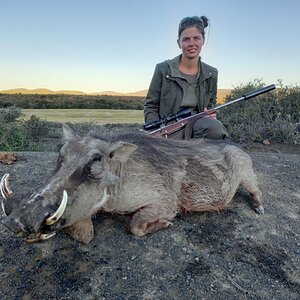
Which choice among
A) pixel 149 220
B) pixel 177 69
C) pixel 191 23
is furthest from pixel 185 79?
pixel 149 220

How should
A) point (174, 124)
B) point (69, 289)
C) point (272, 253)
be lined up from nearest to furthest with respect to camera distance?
point (69, 289)
point (272, 253)
point (174, 124)

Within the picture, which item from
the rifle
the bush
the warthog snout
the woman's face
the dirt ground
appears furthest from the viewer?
the bush

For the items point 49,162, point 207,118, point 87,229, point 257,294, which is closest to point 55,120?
point 49,162

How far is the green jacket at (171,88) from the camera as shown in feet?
19.7

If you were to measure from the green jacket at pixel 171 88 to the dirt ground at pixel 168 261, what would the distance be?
2.35m

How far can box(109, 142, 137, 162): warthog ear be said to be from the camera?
135 inches

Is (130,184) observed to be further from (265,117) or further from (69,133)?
(265,117)

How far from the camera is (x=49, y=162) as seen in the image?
633cm

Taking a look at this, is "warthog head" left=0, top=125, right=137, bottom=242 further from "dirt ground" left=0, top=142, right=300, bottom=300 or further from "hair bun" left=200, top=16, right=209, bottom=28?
"hair bun" left=200, top=16, right=209, bottom=28

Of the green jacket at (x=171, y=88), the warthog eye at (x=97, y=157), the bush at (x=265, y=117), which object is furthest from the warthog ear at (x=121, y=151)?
the bush at (x=265, y=117)

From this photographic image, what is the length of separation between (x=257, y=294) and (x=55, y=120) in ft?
43.5

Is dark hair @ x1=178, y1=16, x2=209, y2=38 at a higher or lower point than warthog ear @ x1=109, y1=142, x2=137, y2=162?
higher

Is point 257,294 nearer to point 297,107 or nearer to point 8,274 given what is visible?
point 8,274

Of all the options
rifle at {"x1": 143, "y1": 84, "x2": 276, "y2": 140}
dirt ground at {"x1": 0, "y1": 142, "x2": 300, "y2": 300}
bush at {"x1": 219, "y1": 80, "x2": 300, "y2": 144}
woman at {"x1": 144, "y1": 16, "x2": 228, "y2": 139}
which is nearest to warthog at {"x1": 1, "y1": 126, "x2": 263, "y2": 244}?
dirt ground at {"x1": 0, "y1": 142, "x2": 300, "y2": 300}
